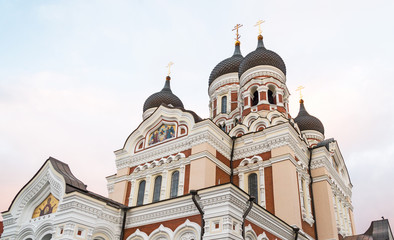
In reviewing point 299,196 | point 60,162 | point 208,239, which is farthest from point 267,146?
point 60,162

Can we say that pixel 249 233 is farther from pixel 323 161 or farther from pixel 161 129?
pixel 323 161

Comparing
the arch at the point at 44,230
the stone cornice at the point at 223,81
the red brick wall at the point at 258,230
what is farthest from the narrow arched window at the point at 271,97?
the arch at the point at 44,230

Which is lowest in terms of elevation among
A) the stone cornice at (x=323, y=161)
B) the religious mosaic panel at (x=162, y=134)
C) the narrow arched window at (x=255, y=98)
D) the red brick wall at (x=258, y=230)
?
the red brick wall at (x=258, y=230)

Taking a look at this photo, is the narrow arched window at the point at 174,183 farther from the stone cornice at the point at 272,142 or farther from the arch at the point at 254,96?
the arch at the point at 254,96

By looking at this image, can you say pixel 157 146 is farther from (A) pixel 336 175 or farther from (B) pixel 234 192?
(A) pixel 336 175

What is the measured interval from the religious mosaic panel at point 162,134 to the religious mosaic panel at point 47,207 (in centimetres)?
567

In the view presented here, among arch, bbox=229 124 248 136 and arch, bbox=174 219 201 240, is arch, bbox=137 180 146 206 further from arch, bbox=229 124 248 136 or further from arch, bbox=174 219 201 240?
arch, bbox=174 219 201 240

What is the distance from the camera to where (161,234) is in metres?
11.0

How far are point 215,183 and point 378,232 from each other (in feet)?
25.2

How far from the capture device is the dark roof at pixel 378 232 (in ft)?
52.1

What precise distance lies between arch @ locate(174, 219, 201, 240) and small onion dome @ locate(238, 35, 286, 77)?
1198 cm

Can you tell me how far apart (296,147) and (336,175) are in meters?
4.36

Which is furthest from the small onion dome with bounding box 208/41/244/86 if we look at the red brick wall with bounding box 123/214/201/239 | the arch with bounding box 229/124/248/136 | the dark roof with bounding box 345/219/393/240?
the red brick wall with bounding box 123/214/201/239

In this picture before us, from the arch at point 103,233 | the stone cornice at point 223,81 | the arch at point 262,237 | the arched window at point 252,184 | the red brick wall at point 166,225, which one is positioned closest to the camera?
the red brick wall at point 166,225
